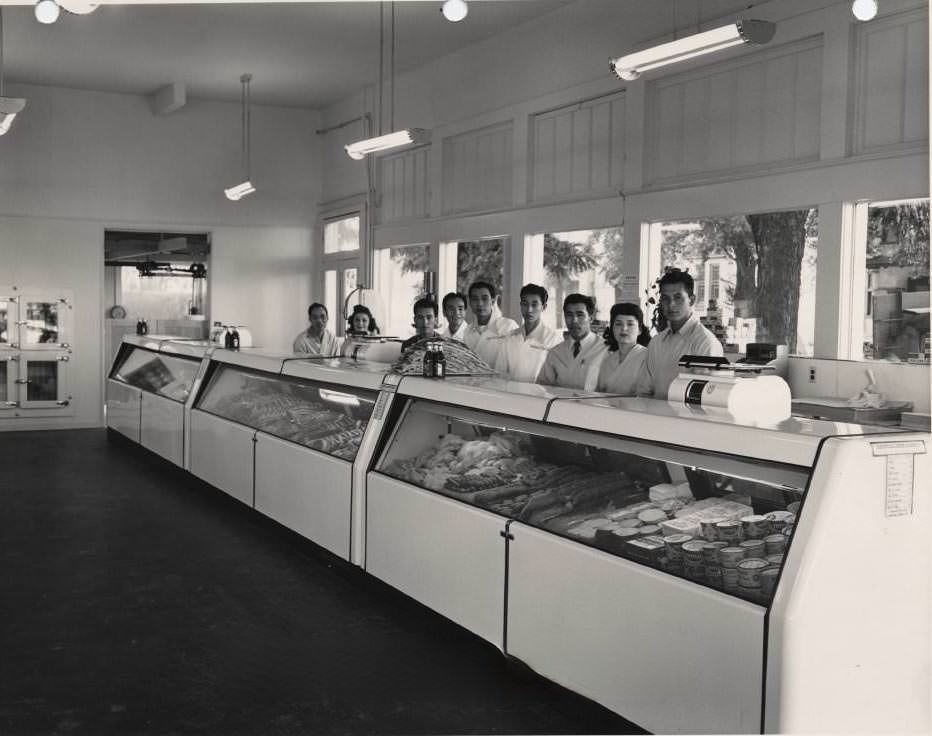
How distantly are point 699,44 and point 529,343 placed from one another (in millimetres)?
2326

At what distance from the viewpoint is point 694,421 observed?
2.93m

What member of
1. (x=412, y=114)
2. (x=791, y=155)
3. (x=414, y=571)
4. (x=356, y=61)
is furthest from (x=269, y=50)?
(x=414, y=571)

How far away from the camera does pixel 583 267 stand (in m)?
7.93

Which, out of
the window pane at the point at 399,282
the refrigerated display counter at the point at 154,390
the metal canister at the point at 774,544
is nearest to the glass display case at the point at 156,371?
the refrigerated display counter at the point at 154,390

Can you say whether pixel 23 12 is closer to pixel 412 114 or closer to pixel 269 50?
pixel 269 50

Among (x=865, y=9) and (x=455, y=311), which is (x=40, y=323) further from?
(x=865, y=9)

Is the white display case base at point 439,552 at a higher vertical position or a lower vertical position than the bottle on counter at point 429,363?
lower

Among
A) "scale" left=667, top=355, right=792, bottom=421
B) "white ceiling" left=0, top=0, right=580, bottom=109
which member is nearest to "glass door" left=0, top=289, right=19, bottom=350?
"white ceiling" left=0, top=0, right=580, bottom=109

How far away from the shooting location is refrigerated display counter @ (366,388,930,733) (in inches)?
97.7

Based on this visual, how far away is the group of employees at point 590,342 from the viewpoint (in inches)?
193

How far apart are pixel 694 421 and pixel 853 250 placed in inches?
131

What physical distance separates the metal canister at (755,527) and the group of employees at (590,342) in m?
1.52

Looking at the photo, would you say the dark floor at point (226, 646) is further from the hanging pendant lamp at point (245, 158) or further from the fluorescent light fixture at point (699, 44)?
the hanging pendant lamp at point (245, 158)

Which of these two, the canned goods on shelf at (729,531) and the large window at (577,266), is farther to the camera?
the large window at (577,266)
